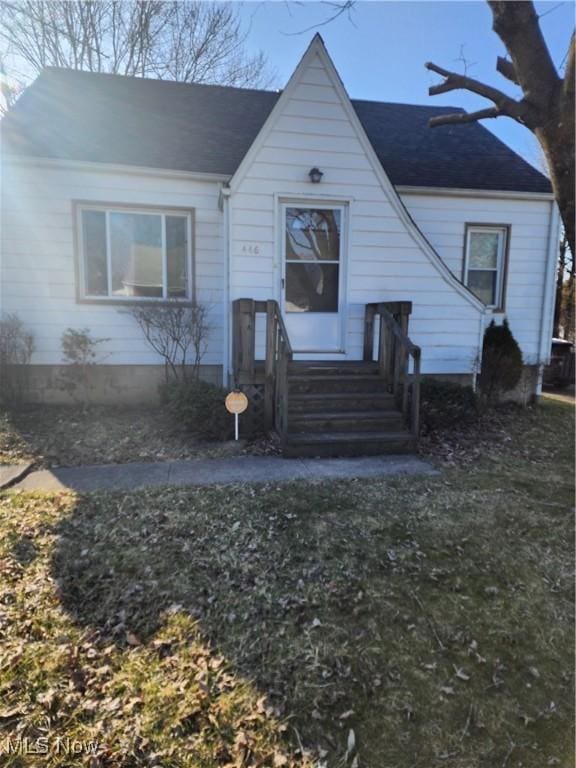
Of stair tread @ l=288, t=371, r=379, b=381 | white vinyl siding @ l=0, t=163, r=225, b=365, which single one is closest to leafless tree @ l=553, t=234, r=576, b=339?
stair tread @ l=288, t=371, r=379, b=381

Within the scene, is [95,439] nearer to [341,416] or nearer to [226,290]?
[226,290]

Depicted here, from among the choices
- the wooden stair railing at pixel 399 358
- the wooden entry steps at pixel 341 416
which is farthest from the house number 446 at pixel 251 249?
the wooden stair railing at pixel 399 358

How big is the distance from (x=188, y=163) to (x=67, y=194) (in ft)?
6.71

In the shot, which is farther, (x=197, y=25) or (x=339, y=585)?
(x=197, y=25)

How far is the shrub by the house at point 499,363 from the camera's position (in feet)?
29.2

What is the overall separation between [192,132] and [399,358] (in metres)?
6.30

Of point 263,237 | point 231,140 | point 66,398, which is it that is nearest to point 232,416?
point 263,237

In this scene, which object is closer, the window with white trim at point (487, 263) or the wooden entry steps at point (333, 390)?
the wooden entry steps at point (333, 390)

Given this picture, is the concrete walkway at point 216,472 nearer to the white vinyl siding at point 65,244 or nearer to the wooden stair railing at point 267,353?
the wooden stair railing at point 267,353

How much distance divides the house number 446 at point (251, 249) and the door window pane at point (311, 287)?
0.60 metres

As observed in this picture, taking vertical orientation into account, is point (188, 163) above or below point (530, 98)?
above

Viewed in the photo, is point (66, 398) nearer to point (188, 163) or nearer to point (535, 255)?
point (188, 163)

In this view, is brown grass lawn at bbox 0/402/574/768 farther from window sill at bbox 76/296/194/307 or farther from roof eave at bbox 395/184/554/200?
roof eave at bbox 395/184/554/200

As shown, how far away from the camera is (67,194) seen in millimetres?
7598
